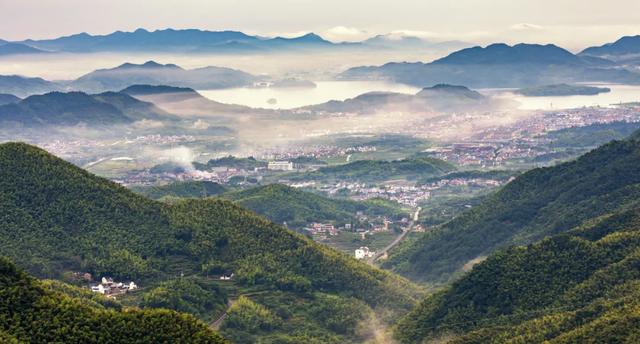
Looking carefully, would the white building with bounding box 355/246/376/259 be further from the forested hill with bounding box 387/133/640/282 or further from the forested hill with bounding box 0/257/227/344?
the forested hill with bounding box 0/257/227/344

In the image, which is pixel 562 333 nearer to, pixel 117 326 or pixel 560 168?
pixel 117 326

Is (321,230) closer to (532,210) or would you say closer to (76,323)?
(532,210)

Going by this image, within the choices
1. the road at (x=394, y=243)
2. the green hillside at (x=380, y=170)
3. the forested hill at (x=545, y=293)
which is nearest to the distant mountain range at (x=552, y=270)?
the forested hill at (x=545, y=293)

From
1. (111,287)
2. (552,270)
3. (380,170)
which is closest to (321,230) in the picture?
(111,287)

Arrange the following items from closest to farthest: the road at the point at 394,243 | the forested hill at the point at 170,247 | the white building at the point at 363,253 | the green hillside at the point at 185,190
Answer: the forested hill at the point at 170,247, the road at the point at 394,243, the white building at the point at 363,253, the green hillside at the point at 185,190

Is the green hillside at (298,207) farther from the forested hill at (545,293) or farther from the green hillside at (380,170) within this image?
the forested hill at (545,293)

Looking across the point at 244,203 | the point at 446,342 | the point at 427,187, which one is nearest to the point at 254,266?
the point at 446,342
